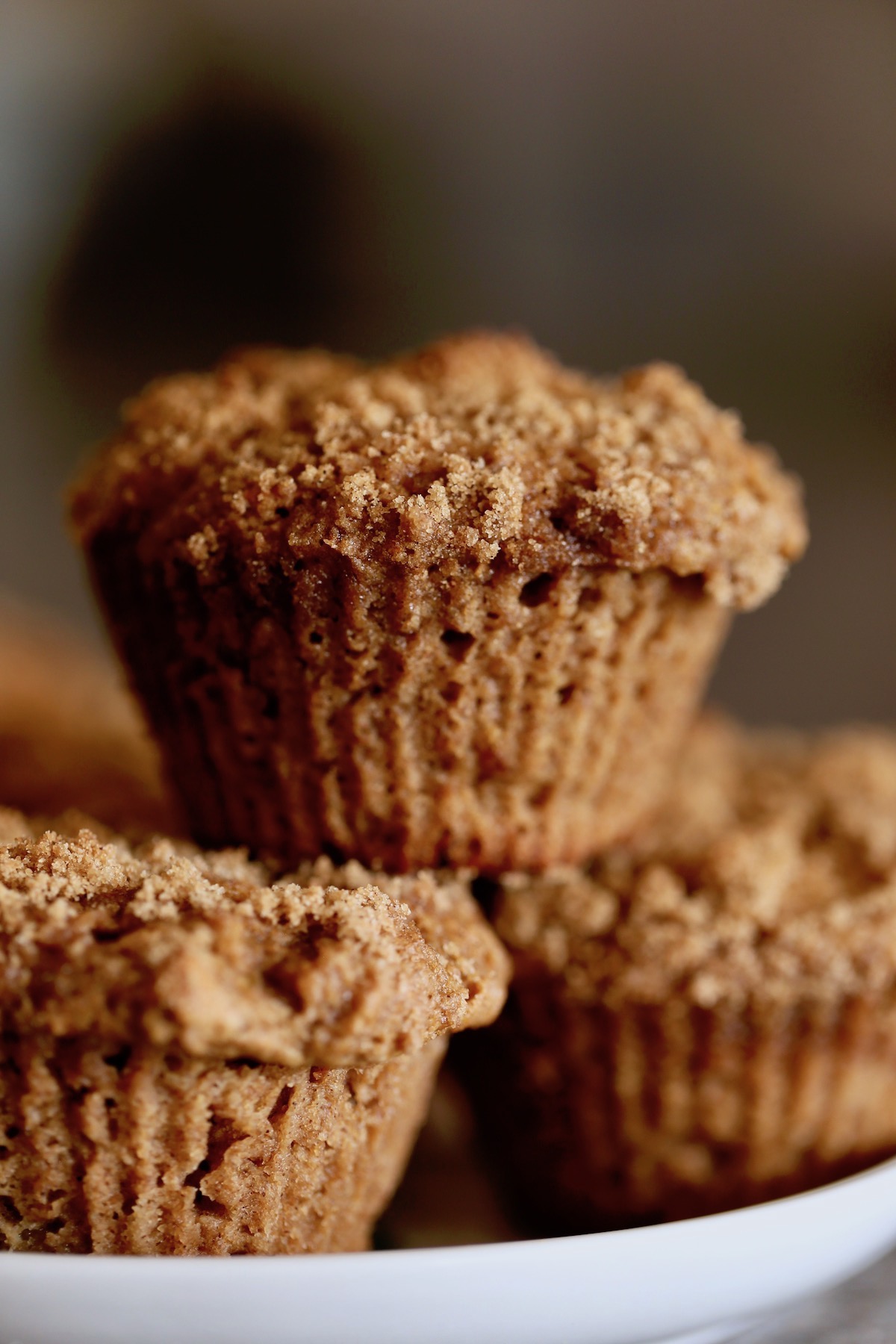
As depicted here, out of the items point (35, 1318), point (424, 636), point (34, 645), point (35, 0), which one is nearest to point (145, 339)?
point (35, 0)

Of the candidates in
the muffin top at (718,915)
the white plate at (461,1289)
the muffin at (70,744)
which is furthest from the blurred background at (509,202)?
the white plate at (461,1289)

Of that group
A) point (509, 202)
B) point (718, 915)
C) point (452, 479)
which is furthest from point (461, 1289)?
point (509, 202)

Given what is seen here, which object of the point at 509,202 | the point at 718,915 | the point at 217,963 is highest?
the point at 509,202

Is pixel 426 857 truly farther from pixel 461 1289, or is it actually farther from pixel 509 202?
pixel 509 202

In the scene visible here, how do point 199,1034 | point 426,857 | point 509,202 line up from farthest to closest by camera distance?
point 509,202 < point 426,857 < point 199,1034

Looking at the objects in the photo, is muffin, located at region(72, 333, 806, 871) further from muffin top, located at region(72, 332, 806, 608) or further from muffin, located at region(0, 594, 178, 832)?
muffin, located at region(0, 594, 178, 832)

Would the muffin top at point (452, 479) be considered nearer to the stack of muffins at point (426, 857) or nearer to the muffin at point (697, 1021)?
the stack of muffins at point (426, 857)

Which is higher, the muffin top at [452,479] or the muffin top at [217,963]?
the muffin top at [452,479]

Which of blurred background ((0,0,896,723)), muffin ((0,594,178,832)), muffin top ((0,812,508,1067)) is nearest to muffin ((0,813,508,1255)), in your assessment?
muffin top ((0,812,508,1067))
